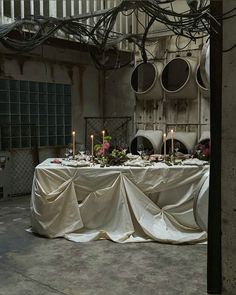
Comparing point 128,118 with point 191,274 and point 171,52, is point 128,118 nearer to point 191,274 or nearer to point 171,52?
point 171,52

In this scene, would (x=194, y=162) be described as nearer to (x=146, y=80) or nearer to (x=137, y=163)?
(x=137, y=163)

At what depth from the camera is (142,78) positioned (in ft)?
25.5

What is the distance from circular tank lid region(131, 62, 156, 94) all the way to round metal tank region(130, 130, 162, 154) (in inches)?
34.1

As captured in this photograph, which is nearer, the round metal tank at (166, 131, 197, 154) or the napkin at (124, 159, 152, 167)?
the napkin at (124, 159, 152, 167)

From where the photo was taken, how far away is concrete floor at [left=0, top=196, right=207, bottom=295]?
3372 millimetres

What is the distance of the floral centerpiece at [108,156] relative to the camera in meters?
5.13

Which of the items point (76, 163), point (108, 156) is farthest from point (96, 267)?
point (108, 156)

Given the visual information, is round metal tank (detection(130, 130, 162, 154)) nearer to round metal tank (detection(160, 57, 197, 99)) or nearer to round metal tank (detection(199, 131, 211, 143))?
round metal tank (detection(160, 57, 197, 99))

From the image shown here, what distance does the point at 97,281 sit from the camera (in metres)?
3.52

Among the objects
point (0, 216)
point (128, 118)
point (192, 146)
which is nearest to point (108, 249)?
point (0, 216)

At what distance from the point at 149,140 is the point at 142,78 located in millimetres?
1309

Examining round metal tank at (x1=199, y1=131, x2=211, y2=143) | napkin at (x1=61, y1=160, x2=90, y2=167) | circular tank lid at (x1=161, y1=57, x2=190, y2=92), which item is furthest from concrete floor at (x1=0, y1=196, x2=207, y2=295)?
circular tank lid at (x1=161, y1=57, x2=190, y2=92)

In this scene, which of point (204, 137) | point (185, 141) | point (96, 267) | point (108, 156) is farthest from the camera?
point (185, 141)
